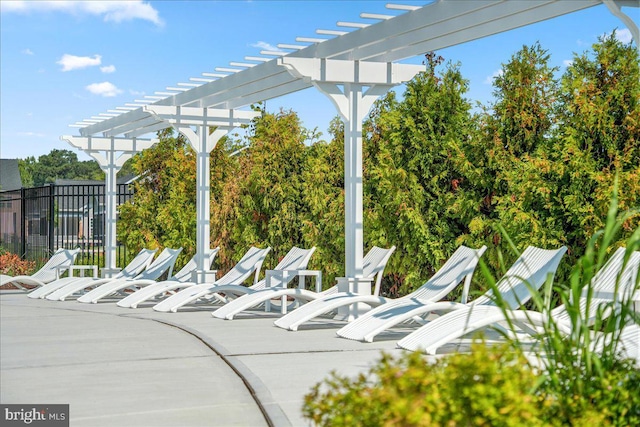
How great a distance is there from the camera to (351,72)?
32.1 ft

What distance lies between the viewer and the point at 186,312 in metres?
11.4

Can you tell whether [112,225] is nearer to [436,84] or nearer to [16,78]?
[436,84]

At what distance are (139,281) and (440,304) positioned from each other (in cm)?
601

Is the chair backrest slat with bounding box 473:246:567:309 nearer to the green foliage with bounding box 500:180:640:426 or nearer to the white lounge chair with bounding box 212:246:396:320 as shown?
the white lounge chair with bounding box 212:246:396:320

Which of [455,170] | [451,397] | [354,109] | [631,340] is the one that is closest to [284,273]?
[354,109]

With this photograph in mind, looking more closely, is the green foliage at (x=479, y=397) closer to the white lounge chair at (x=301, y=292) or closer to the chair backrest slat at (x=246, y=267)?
the white lounge chair at (x=301, y=292)

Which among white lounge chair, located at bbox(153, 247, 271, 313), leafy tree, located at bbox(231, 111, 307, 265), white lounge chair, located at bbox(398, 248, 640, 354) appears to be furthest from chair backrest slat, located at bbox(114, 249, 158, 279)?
white lounge chair, located at bbox(398, 248, 640, 354)

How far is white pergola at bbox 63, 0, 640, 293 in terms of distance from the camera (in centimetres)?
Answer: 816

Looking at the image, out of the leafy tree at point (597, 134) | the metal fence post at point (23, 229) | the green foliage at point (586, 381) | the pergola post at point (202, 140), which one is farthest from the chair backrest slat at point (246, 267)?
the metal fence post at point (23, 229)

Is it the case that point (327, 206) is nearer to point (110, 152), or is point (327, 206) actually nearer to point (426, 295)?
point (426, 295)

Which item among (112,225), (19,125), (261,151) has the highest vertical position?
(19,125)

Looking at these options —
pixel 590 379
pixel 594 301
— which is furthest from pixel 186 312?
pixel 590 379

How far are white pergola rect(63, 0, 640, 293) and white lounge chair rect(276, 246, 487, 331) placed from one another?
933 millimetres

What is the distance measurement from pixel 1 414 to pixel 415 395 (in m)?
3.17
